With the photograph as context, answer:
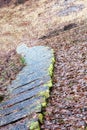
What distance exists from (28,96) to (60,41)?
757cm

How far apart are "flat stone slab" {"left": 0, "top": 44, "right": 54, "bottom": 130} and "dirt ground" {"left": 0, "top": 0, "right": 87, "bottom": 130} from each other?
27 cm

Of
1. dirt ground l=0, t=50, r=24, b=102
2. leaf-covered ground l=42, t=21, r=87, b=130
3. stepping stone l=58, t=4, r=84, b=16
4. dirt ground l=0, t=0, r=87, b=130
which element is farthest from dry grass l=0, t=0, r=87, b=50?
leaf-covered ground l=42, t=21, r=87, b=130

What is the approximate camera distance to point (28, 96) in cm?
882

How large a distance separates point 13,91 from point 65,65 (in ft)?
8.67

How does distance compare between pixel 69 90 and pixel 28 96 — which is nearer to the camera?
pixel 28 96

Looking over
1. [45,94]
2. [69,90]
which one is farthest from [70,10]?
[45,94]

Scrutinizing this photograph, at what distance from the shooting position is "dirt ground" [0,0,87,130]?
25.6 feet

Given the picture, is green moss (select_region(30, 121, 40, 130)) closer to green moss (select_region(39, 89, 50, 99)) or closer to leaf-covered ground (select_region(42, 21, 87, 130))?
leaf-covered ground (select_region(42, 21, 87, 130))

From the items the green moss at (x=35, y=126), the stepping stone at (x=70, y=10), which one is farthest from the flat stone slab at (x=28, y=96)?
the stepping stone at (x=70, y=10)

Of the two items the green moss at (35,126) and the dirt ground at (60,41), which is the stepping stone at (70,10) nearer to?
the dirt ground at (60,41)

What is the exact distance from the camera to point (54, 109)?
8.18 m

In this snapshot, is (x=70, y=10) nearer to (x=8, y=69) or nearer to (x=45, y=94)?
(x=8, y=69)

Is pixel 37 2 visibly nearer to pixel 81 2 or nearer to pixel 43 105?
pixel 81 2

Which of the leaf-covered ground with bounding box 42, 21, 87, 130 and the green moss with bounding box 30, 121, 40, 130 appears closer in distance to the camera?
the green moss with bounding box 30, 121, 40, 130
